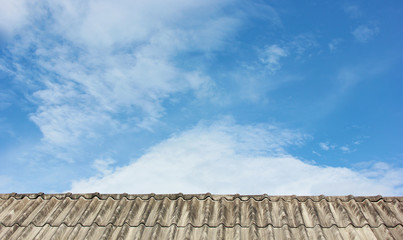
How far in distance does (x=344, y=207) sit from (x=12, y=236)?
6.20 metres

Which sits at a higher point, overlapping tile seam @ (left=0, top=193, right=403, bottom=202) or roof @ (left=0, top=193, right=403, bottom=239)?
overlapping tile seam @ (left=0, top=193, right=403, bottom=202)

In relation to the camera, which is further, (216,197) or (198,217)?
(216,197)

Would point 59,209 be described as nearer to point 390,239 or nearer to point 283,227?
point 283,227

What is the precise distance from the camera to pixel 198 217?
19.8 feet

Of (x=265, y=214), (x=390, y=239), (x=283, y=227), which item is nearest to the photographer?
(x=390, y=239)

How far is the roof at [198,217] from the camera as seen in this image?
549cm

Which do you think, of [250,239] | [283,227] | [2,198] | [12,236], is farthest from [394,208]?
A: [2,198]

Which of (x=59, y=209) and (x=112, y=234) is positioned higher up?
(x=59, y=209)

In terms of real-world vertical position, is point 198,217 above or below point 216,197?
below

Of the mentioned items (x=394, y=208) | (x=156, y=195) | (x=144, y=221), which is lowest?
(x=144, y=221)

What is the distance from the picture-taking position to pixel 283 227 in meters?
5.59

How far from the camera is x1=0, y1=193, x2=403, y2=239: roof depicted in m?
5.49

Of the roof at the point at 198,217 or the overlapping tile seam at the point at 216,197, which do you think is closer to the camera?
the roof at the point at 198,217

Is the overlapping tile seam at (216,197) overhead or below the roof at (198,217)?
overhead
